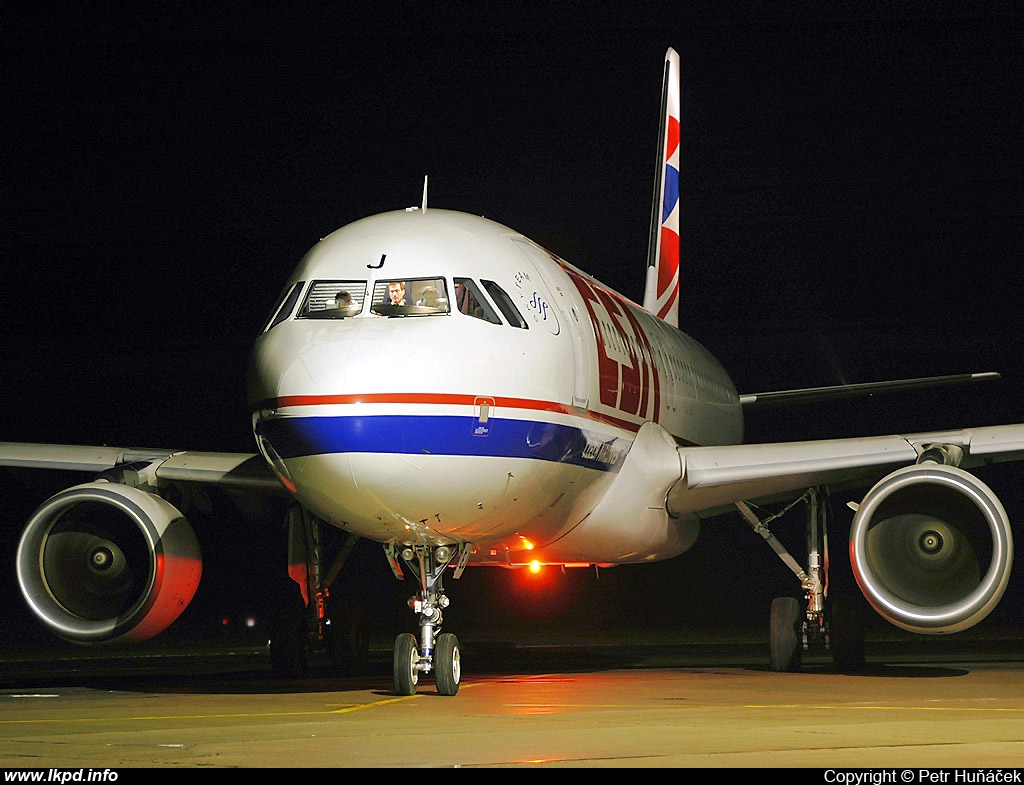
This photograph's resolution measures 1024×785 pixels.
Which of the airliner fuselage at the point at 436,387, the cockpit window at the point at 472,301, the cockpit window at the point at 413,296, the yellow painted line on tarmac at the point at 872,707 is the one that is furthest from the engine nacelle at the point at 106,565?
the yellow painted line on tarmac at the point at 872,707

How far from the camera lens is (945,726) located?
8367mm

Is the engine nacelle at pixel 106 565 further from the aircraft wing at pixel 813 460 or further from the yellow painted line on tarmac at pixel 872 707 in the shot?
the yellow painted line on tarmac at pixel 872 707

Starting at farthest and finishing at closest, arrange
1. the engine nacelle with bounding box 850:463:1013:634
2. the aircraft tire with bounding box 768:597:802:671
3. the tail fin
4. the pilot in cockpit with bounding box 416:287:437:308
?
the tail fin
the aircraft tire with bounding box 768:597:802:671
the engine nacelle with bounding box 850:463:1013:634
the pilot in cockpit with bounding box 416:287:437:308

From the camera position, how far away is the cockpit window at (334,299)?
416 inches

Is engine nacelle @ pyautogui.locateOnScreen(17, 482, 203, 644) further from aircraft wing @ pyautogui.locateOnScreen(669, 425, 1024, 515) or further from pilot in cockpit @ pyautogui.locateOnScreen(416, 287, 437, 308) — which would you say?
aircraft wing @ pyautogui.locateOnScreen(669, 425, 1024, 515)

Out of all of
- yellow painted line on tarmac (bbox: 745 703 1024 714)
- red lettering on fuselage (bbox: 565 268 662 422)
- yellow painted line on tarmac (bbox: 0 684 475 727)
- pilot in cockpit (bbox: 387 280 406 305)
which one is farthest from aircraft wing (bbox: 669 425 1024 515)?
yellow painted line on tarmac (bbox: 0 684 475 727)

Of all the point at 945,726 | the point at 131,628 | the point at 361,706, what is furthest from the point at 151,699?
the point at 945,726

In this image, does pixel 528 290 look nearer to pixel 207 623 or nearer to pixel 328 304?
pixel 328 304

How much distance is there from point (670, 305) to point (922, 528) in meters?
11.0

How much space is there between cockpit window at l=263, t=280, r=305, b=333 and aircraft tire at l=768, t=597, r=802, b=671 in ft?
21.6

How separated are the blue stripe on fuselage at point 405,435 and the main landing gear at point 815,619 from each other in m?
5.16

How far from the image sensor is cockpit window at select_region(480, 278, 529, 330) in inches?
434

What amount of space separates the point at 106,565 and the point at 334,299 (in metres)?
3.80

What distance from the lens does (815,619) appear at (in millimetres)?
14984
